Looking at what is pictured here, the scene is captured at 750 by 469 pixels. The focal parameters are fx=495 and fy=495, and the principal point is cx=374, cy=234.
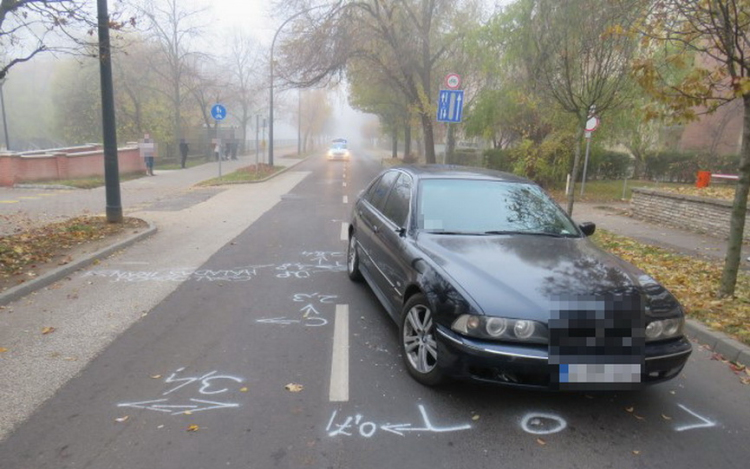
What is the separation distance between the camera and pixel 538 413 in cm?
336

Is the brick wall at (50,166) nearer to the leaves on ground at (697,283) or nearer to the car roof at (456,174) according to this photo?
the car roof at (456,174)

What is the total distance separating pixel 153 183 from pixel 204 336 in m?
17.7

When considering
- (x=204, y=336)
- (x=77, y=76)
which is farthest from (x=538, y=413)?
(x=77, y=76)

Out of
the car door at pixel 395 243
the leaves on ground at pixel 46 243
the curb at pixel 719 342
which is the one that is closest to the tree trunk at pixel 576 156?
the curb at pixel 719 342

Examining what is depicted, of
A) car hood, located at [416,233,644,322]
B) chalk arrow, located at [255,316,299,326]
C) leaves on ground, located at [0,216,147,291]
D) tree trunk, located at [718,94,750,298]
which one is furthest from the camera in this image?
leaves on ground, located at [0,216,147,291]

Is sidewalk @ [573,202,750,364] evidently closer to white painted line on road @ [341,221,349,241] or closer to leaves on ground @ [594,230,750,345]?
leaves on ground @ [594,230,750,345]

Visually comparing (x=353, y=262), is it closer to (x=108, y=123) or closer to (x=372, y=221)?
(x=372, y=221)

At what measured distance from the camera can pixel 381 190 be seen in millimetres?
5977

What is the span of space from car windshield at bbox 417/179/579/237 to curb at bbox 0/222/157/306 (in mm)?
4659

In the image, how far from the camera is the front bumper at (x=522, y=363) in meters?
3.08

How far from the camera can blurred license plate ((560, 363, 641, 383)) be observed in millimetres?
3070

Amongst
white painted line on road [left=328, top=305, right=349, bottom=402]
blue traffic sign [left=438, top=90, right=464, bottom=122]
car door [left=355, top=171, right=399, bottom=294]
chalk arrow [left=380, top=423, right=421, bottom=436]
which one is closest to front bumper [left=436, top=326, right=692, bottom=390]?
chalk arrow [left=380, top=423, right=421, bottom=436]

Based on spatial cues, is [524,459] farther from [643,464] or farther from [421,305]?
[421,305]

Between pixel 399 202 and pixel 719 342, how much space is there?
3282 millimetres
